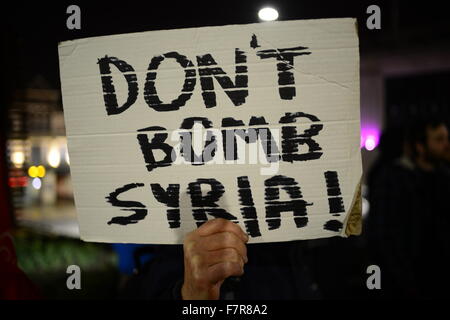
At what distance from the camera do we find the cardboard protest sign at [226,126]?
1.04 m

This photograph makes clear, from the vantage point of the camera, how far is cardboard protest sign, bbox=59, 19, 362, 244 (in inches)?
40.8

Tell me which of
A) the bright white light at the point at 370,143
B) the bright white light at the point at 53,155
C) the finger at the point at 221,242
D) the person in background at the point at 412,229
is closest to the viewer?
the finger at the point at 221,242

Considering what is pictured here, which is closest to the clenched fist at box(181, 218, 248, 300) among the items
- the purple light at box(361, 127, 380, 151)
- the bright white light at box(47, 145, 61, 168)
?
the purple light at box(361, 127, 380, 151)

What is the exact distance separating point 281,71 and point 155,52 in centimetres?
34

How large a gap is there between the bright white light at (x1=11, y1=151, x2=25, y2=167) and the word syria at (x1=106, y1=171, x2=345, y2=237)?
0.91 m

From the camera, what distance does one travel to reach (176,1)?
6.31ft

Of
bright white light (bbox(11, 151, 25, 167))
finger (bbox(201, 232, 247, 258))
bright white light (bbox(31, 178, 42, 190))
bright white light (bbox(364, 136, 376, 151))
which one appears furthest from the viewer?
bright white light (bbox(31, 178, 42, 190))

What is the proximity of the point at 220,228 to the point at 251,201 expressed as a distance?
108 mm

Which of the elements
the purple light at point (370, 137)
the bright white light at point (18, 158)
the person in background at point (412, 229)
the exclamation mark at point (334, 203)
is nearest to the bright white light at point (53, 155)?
the purple light at point (370, 137)

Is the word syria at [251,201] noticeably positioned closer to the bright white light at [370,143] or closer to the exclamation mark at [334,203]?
the exclamation mark at [334,203]

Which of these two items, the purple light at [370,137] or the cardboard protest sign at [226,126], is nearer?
the cardboard protest sign at [226,126]

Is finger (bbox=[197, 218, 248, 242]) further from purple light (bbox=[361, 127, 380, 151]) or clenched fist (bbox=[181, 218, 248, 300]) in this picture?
purple light (bbox=[361, 127, 380, 151])

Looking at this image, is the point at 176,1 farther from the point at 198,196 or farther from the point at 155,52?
the point at 198,196
